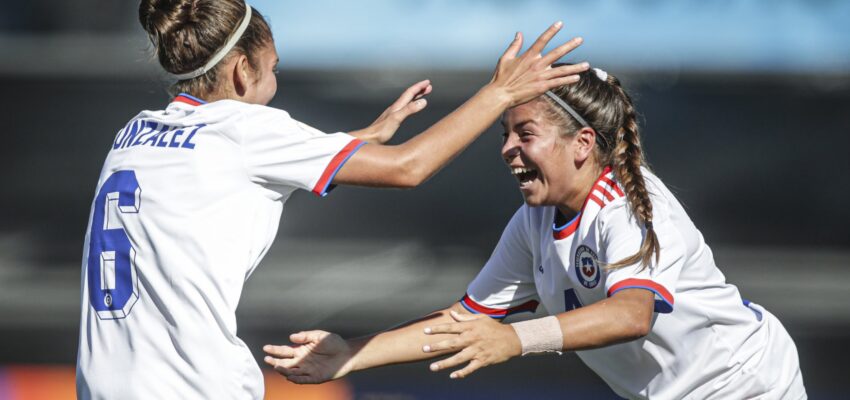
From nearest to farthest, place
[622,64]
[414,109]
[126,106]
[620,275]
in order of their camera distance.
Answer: [620,275], [414,109], [622,64], [126,106]

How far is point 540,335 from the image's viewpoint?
96.1 inches

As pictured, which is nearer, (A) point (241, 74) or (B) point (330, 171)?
(B) point (330, 171)

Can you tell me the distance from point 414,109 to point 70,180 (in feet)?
17.1

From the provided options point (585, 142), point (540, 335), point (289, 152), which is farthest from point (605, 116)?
point (289, 152)

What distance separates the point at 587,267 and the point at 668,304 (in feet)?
0.96

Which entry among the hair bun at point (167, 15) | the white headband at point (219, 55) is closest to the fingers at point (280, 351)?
the white headband at point (219, 55)

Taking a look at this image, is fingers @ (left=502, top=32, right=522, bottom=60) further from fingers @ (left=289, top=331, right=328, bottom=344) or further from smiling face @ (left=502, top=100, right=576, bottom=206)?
fingers @ (left=289, top=331, right=328, bottom=344)

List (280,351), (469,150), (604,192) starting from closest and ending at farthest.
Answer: (280,351) < (604,192) < (469,150)

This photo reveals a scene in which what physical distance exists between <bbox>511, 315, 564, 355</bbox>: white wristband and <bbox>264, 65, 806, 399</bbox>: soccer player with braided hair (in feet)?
0.68

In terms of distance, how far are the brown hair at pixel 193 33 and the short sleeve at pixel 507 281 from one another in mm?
1152

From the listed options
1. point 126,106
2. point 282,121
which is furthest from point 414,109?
point 126,106

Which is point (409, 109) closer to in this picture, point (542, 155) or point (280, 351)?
point (542, 155)

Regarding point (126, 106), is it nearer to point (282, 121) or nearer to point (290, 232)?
point (290, 232)

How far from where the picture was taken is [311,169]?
235cm
